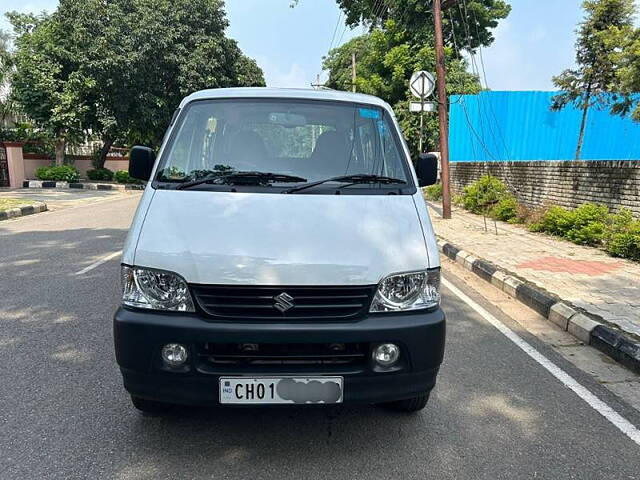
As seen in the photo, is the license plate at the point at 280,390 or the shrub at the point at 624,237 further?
the shrub at the point at 624,237

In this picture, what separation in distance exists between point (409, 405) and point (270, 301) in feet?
4.02

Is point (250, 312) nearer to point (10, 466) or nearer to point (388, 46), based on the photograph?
point (10, 466)

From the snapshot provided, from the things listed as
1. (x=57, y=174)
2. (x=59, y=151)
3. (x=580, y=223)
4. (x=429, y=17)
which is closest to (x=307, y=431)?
(x=580, y=223)

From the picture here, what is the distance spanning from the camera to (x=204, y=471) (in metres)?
2.61

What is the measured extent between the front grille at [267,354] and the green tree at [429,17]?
20547 mm

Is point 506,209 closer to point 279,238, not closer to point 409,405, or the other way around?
point 409,405

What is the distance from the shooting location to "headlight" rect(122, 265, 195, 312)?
8.41ft

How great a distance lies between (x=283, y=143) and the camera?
362cm

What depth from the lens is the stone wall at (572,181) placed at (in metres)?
8.89

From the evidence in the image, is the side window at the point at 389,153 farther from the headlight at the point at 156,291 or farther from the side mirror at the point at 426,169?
the headlight at the point at 156,291

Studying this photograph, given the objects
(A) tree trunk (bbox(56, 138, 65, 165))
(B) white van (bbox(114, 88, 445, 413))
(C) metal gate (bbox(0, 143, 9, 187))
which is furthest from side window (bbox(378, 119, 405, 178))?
(A) tree trunk (bbox(56, 138, 65, 165))

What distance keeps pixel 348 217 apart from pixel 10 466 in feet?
7.06

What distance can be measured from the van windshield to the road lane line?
1.96 m

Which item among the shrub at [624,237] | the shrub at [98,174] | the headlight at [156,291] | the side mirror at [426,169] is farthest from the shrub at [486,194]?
the shrub at [98,174]
